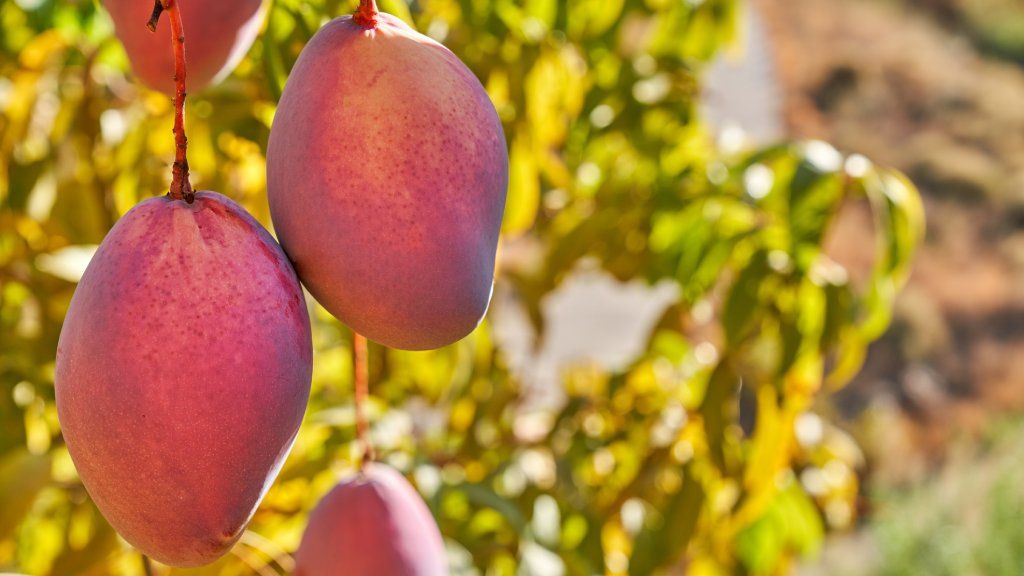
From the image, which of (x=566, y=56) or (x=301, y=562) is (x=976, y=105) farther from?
(x=301, y=562)

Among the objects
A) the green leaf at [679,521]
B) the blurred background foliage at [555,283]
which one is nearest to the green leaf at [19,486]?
the blurred background foliage at [555,283]

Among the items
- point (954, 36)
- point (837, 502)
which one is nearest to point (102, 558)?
point (837, 502)

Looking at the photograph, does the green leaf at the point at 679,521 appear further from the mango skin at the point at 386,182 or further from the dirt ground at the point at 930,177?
the dirt ground at the point at 930,177

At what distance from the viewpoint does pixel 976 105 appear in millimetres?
5816

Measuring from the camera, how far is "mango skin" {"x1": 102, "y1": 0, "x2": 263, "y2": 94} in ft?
1.18

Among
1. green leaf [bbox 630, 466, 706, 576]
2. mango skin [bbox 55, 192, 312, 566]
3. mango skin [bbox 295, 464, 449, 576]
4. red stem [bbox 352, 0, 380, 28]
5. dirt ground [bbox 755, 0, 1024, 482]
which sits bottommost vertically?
dirt ground [bbox 755, 0, 1024, 482]

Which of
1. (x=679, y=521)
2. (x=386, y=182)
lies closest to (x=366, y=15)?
(x=386, y=182)

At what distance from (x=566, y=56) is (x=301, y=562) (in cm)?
52

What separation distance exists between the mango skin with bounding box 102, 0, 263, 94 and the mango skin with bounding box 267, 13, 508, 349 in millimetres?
53

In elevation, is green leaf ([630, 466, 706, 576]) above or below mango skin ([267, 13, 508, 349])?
below

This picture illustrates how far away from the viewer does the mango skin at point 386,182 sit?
30 centimetres

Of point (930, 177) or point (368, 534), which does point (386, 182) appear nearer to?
point (368, 534)

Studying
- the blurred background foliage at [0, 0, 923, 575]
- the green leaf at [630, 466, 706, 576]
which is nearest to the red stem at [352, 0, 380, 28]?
the blurred background foliage at [0, 0, 923, 575]

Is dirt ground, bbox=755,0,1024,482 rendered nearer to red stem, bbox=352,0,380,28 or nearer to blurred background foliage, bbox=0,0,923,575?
blurred background foliage, bbox=0,0,923,575
